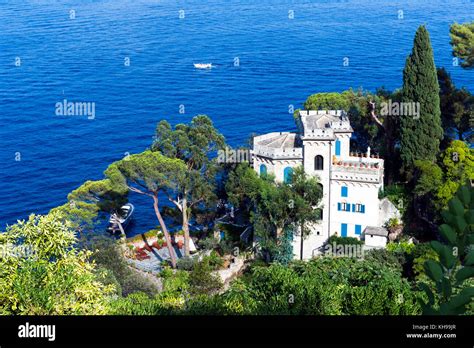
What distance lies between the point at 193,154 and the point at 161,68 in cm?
5811

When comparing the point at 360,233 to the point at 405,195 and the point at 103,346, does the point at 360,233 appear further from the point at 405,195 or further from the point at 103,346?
the point at 103,346

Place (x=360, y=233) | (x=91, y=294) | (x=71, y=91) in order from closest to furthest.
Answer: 1. (x=91, y=294)
2. (x=360, y=233)
3. (x=71, y=91)

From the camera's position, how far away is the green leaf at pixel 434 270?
3863 mm

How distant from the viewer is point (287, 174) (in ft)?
140

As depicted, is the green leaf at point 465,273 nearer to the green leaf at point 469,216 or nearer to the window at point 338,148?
the green leaf at point 469,216

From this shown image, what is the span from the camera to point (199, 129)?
156 feet

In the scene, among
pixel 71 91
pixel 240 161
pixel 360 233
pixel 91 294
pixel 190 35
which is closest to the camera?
pixel 91 294

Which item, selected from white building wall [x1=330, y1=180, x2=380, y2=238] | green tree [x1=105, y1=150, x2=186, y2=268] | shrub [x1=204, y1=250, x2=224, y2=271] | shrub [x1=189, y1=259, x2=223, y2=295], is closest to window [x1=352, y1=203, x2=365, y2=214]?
white building wall [x1=330, y1=180, x2=380, y2=238]

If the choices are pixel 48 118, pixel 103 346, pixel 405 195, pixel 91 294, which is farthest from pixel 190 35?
pixel 103 346

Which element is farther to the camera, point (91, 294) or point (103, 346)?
point (91, 294)

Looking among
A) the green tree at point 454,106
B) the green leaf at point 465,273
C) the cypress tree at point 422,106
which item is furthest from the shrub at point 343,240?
the green leaf at point 465,273

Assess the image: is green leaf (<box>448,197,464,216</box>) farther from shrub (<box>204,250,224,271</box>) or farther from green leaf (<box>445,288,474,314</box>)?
shrub (<box>204,250,224,271</box>)

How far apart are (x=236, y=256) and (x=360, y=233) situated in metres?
8.18

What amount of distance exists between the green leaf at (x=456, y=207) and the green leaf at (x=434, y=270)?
0.31 metres
